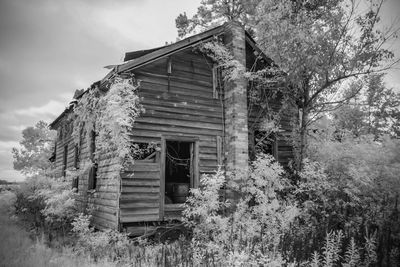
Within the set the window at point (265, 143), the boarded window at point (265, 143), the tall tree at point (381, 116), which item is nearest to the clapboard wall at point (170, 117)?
the window at point (265, 143)

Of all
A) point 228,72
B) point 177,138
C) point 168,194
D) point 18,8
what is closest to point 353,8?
point 228,72

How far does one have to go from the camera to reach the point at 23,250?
22.7 feet

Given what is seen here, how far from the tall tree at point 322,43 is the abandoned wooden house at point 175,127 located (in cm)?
104

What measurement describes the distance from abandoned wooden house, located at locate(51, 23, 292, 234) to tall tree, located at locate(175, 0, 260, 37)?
9.23 m

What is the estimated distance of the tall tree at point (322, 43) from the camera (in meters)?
10.1

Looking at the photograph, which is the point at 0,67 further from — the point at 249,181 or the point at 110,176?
the point at 249,181

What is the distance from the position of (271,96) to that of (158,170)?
5.59 m

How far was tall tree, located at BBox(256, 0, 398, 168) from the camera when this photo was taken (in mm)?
10062

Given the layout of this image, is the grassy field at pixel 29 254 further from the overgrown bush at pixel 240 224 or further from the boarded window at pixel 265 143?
A: the boarded window at pixel 265 143

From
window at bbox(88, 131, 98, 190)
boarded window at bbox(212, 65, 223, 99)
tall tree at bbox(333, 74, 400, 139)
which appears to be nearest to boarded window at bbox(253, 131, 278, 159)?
boarded window at bbox(212, 65, 223, 99)

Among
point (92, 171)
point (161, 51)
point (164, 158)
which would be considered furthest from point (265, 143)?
point (92, 171)

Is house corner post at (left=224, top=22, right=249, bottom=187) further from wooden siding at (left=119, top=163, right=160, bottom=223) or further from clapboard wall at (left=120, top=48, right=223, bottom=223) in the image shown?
wooden siding at (left=119, top=163, right=160, bottom=223)

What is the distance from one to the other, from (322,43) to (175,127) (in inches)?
232

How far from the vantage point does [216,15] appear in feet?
66.7
